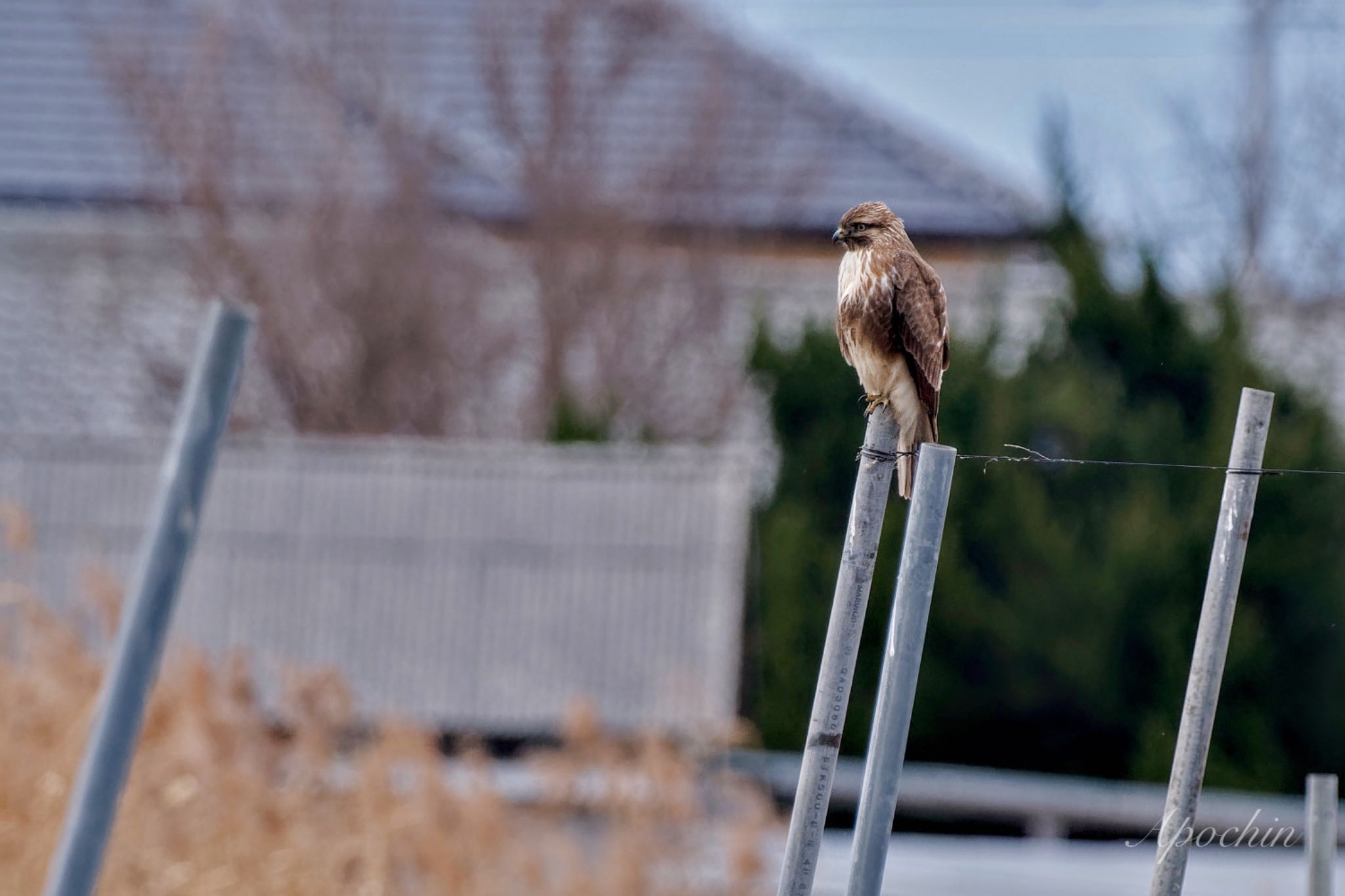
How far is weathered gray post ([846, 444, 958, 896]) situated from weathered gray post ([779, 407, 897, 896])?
0.08 feet

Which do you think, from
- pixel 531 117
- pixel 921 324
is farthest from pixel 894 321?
pixel 531 117

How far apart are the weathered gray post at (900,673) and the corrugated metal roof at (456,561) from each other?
23.0 feet

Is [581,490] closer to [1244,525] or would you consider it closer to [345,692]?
[345,692]

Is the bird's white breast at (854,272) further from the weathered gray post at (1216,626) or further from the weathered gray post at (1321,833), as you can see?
the weathered gray post at (1321,833)

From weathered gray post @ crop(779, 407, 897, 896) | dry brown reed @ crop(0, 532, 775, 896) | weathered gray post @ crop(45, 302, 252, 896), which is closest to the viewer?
weathered gray post @ crop(779, 407, 897, 896)

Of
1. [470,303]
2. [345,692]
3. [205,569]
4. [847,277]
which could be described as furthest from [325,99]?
[847,277]

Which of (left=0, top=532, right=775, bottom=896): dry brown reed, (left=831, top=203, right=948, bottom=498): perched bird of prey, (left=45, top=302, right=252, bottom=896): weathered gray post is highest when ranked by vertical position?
(left=831, top=203, right=948, bottom=498): perched bird of prey

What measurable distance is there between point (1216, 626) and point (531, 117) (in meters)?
10.4

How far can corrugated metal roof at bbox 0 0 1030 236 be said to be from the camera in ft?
34.4

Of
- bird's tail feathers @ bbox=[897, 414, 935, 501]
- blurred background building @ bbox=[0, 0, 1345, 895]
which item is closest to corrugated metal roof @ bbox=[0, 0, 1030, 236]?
blurred background building @ bbox=[0, 0, 1345, 895]

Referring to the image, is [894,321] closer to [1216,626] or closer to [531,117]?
[1216,626]

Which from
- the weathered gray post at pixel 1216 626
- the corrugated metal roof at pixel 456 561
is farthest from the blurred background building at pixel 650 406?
the weathered gray post at pixel 1216 626

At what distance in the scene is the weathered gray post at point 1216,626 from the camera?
1.21 metres

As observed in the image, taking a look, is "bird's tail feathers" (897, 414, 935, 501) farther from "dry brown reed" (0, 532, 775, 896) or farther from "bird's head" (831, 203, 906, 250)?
"dry brown reed" (0, 532, 775, 896)
